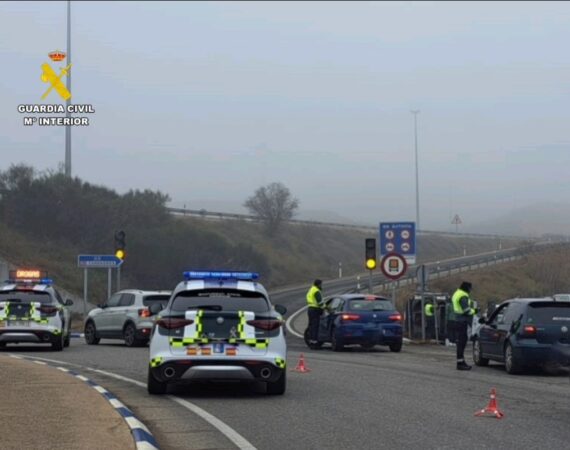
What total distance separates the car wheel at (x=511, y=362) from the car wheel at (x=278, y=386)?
5871 mm

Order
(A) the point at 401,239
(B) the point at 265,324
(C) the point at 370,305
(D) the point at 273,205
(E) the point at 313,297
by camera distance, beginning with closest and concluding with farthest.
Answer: (B) the point at 265,324 → (C) the point at 370,305 → (E) the point at 313,297 → (A) the point at 401,239 → (D) the point at 273,205

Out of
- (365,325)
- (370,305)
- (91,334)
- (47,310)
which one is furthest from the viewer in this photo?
(91,334)

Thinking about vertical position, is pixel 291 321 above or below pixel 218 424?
above

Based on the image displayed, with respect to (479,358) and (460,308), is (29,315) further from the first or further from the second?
(479,358)

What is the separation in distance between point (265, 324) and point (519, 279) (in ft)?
114

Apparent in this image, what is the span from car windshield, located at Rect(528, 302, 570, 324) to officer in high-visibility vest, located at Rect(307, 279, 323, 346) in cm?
808

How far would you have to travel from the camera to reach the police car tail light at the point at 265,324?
1309cm

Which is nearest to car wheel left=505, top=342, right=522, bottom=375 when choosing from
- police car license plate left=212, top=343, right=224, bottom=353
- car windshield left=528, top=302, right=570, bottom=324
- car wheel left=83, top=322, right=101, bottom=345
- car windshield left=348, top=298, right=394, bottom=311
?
car windshield left=528, top=302, right=570, bottom=324

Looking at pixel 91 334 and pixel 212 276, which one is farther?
pixel 91 334

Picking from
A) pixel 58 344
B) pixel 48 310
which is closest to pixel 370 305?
pixel 58 344

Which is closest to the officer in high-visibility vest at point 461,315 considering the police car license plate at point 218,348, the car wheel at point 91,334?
the police car license plate at point 218,348

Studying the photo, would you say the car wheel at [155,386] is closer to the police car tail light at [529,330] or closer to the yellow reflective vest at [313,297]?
the police car tail light at [529,330]

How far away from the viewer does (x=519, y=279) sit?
45.8m

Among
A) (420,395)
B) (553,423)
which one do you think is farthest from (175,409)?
(553,423)
